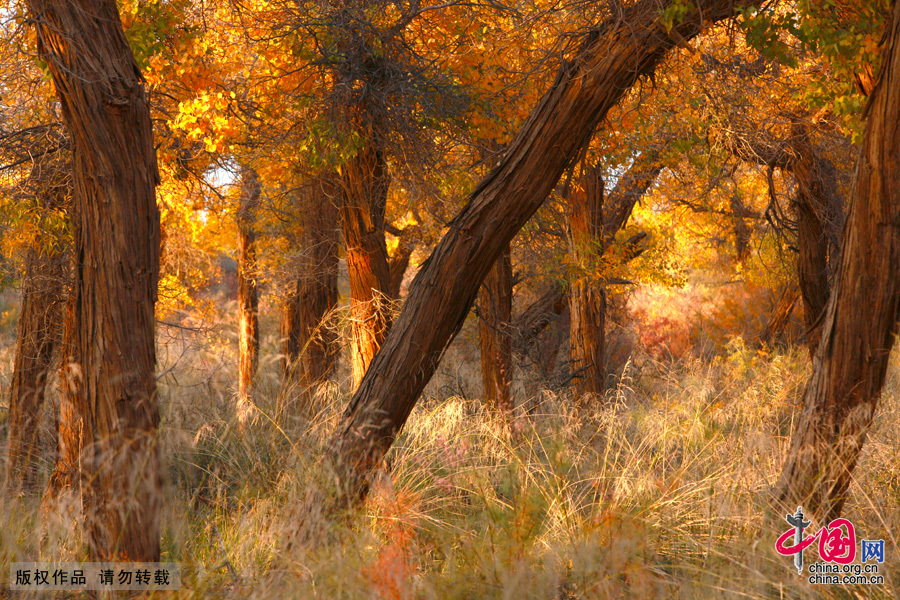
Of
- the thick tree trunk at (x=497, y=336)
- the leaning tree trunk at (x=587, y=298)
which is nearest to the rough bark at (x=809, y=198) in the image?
the leaning tree trunk at (x=587, y=298)

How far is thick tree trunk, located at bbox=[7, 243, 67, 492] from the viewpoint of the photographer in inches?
250

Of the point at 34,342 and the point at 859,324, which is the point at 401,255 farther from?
the point at 859,324

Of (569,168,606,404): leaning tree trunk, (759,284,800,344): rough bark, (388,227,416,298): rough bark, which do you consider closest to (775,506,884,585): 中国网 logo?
(569,168,606,404): leaning tree trunk

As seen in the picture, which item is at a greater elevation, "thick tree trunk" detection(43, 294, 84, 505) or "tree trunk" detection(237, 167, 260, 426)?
"tree trunk" detection(237, 167, 260, 426)

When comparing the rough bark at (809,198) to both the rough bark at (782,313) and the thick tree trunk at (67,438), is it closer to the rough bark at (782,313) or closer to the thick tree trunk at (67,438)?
the rough bark at (782,313)

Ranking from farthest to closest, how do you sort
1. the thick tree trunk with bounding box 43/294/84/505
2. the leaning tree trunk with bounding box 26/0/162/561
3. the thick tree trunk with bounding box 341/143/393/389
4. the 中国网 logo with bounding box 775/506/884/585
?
the thick tree trunk with bounding box 341/143/393/389 → the thick tree trunk with bounding box 43/294/84/505 → the leaning tree trunk with bounding box 26/0/162/561 → the 中国网 logo with bounding box 775/506/884/585

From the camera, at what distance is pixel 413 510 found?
14.1 ft

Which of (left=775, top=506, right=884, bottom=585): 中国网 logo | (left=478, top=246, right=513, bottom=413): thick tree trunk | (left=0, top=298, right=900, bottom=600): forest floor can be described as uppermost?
(left=478, top=246, right=513, bottom=413): thick tree trunk

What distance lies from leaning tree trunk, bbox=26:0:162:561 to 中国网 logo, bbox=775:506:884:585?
3.29 m

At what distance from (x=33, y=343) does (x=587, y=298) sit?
7.01 metres

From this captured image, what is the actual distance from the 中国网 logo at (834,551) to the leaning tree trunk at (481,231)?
2.34 metres

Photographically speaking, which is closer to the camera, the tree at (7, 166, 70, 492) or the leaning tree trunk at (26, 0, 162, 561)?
the leaning tree trunk at (26, 0, 162, 561)

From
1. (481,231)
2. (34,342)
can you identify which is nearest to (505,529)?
(481,231)

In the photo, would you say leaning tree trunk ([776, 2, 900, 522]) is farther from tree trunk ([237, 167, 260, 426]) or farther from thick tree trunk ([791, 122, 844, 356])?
tree trunk ([237, 167, 260, 426])
